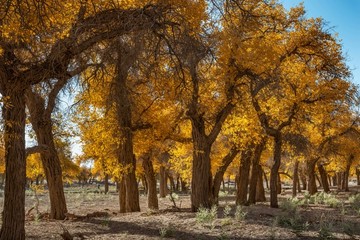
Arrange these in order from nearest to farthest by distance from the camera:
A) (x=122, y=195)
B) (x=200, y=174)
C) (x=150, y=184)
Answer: (x=200, y=174) < (x=122, y=195) < (x=150, y=184)

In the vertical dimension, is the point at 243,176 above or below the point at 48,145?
below

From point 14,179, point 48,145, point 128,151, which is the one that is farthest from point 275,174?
point 14,179

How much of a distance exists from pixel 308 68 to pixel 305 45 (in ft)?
2.93

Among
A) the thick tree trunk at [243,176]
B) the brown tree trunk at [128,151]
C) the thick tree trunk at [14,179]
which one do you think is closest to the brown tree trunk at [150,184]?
the thick tree trunk at [243,176]

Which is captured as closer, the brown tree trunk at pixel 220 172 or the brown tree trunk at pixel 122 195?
the brown tree trunk at pixel 122 195

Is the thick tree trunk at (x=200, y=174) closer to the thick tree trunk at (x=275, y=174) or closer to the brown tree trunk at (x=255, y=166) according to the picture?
the thick tree trunk at (x=275, y=174)

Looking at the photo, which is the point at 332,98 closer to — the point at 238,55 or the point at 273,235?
the point at 238,55

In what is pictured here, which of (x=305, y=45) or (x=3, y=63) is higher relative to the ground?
(x=305, y=45)

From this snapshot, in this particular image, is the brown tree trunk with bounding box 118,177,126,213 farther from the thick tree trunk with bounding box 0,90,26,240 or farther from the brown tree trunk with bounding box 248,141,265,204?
the thick tree trunk with bounding box 0,90,26,240

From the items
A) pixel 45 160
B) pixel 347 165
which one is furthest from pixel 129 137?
pixel 347 165

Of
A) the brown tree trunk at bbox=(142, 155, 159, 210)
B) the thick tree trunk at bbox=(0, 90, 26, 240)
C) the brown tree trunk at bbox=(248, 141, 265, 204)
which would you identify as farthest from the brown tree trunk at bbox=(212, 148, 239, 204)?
the thick tree trunk at bbox=(0, 90, 26, 240)

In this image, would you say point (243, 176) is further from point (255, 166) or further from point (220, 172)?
point (220, 172)

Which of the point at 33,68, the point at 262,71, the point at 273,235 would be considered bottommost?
the point at 273,235

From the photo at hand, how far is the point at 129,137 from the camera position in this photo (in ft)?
52.4
